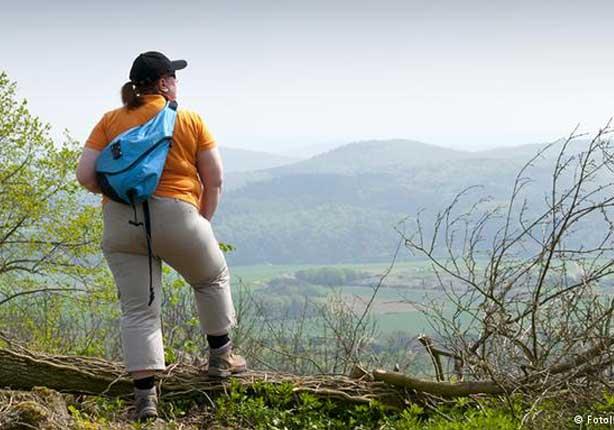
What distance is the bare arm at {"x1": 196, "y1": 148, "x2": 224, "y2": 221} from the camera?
160 inches

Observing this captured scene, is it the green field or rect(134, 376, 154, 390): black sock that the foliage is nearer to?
the green field

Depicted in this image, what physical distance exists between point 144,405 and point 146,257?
858 mm

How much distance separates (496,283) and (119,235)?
2169 millimetres

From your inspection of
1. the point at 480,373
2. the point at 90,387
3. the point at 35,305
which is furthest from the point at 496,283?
the point at 35,305

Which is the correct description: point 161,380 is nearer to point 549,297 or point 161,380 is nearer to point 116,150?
point 116,150

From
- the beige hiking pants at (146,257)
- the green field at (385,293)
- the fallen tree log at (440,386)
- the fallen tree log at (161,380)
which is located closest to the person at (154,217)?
the beige hiking pants at (146,257)

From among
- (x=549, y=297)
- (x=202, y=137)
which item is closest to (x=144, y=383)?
(x=202, y=137)

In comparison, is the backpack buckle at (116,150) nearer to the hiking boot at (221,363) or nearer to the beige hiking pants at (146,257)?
the beige hiking pants at (146,257)

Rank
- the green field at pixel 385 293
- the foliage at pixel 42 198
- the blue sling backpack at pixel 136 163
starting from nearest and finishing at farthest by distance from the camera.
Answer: the blue sling backpack at pixel 136 163 → the green field at pixel 385 293 → the foliage at pixel 42 198

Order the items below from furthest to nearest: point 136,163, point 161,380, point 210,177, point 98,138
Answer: point 161,380, point 210,177, point 98,138, point 136,163

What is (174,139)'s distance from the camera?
395 cm

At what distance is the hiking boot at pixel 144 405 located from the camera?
4.07 metres

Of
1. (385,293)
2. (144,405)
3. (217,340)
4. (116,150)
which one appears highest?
(116,150)

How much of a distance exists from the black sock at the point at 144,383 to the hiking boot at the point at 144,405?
0.02 meters
